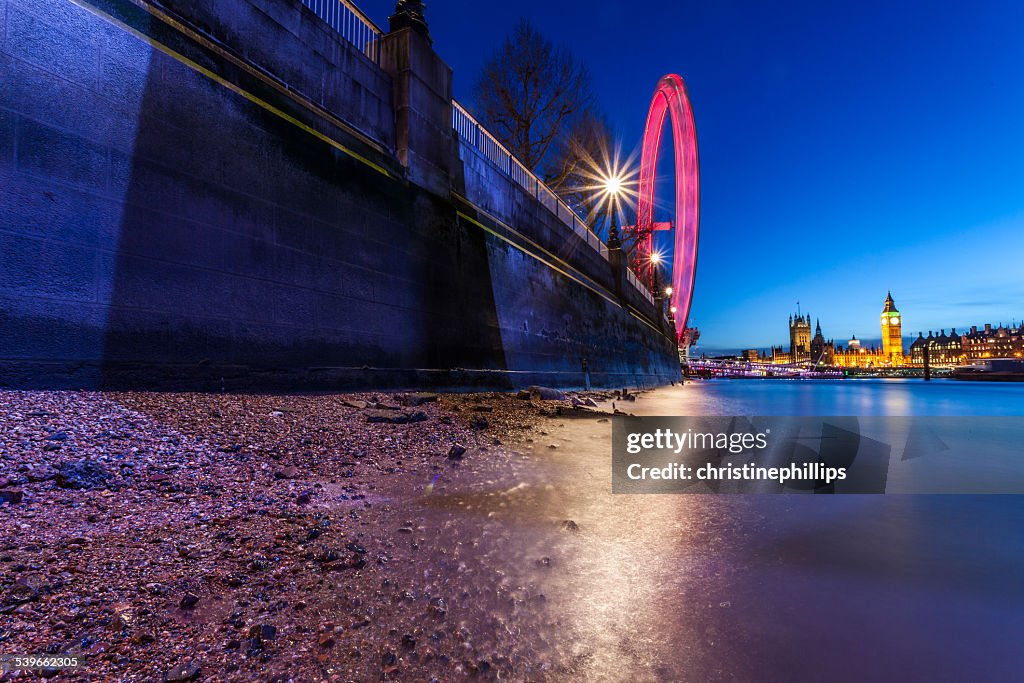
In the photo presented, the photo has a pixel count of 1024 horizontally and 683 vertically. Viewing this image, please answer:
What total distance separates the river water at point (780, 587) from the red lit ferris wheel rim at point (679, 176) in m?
35.5

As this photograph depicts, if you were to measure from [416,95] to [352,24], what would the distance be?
150 centimetres

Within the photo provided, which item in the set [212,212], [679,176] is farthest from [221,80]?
[679,176]

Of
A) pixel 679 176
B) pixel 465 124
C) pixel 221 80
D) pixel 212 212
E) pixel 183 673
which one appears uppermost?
pixel 679 176

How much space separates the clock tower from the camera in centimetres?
18525

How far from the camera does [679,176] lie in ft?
119

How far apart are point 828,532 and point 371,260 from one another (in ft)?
22.6

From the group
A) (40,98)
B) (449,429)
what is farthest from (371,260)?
(40,98)

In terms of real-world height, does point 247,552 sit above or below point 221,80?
below

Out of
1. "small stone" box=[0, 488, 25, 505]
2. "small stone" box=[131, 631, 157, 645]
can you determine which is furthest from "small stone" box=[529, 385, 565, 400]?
"small stone" box=[131, 631, 157, 645]

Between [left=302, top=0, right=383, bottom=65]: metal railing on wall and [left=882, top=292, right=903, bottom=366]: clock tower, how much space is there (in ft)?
754

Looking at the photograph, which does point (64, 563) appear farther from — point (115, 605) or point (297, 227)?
point (297, 227)

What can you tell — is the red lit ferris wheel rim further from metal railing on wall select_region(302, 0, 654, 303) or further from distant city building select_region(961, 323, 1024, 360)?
distant city building select_region(961, 323, 1024, 360)

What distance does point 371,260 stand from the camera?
7773mm

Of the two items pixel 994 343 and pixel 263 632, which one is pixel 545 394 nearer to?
pixel 263 632
